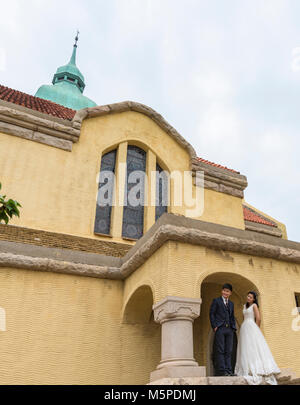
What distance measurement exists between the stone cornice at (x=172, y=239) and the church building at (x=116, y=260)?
27mm

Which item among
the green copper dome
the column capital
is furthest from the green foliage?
the green copper dome

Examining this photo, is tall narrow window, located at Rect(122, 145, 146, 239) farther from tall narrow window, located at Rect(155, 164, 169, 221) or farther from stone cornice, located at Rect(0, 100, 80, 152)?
stone cornice, located at Rect(0, 100, 80, 152)

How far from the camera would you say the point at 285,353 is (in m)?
6.89

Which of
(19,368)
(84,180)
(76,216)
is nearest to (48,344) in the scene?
(19,368)

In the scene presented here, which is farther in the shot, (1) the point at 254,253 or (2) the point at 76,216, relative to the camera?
(2) the point at 76,216

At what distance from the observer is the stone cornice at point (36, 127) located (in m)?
9.95

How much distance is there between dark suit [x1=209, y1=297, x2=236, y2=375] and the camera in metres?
A: 6.29

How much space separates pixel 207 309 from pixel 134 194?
4184 millimetres

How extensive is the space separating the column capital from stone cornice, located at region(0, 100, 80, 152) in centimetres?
596

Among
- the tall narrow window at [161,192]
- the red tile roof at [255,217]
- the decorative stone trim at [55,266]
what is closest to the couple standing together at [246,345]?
the decorative stone trim at [55,266]

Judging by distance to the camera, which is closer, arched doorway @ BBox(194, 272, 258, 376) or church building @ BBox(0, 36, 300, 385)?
church building @ BBox(0, 36, 300, 385)

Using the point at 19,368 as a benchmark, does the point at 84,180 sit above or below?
above
